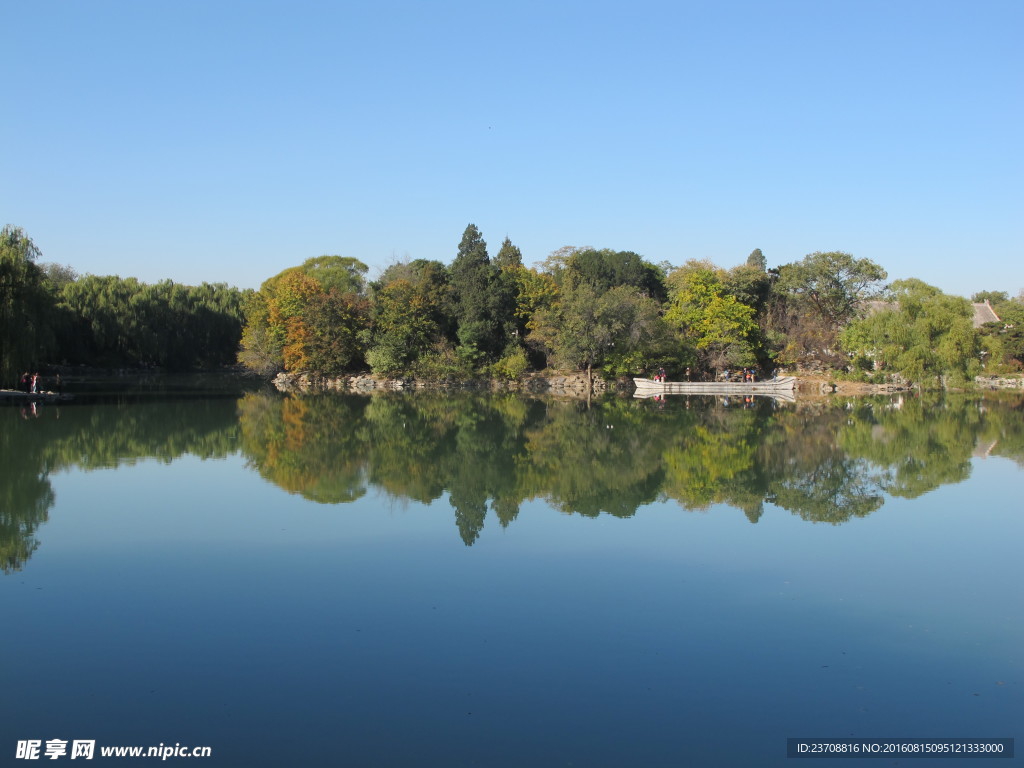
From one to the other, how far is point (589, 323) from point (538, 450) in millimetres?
20106

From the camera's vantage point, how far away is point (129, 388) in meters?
35.2

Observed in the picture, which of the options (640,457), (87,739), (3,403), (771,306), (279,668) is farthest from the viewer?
(771,306)

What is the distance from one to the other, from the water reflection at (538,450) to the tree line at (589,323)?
9.62 meters

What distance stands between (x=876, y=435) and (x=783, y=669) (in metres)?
16.5

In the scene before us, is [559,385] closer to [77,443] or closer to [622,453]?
[622,453]

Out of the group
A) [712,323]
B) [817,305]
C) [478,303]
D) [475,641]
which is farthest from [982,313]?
[475,641]

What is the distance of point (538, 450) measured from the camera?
57.7 ft

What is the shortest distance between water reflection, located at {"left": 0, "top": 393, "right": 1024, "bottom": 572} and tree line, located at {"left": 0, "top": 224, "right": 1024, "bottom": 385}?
9.62 m

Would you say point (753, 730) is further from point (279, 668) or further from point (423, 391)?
point (423, 391)

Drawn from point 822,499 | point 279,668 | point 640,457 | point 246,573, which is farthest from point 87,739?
point 640,457

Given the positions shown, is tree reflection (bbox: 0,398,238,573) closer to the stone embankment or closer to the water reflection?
the water reflection

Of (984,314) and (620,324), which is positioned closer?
(620,324)

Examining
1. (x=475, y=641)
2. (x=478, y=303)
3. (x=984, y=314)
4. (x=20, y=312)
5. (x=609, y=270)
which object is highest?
(x=609, y=270)

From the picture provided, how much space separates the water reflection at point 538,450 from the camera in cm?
1226
